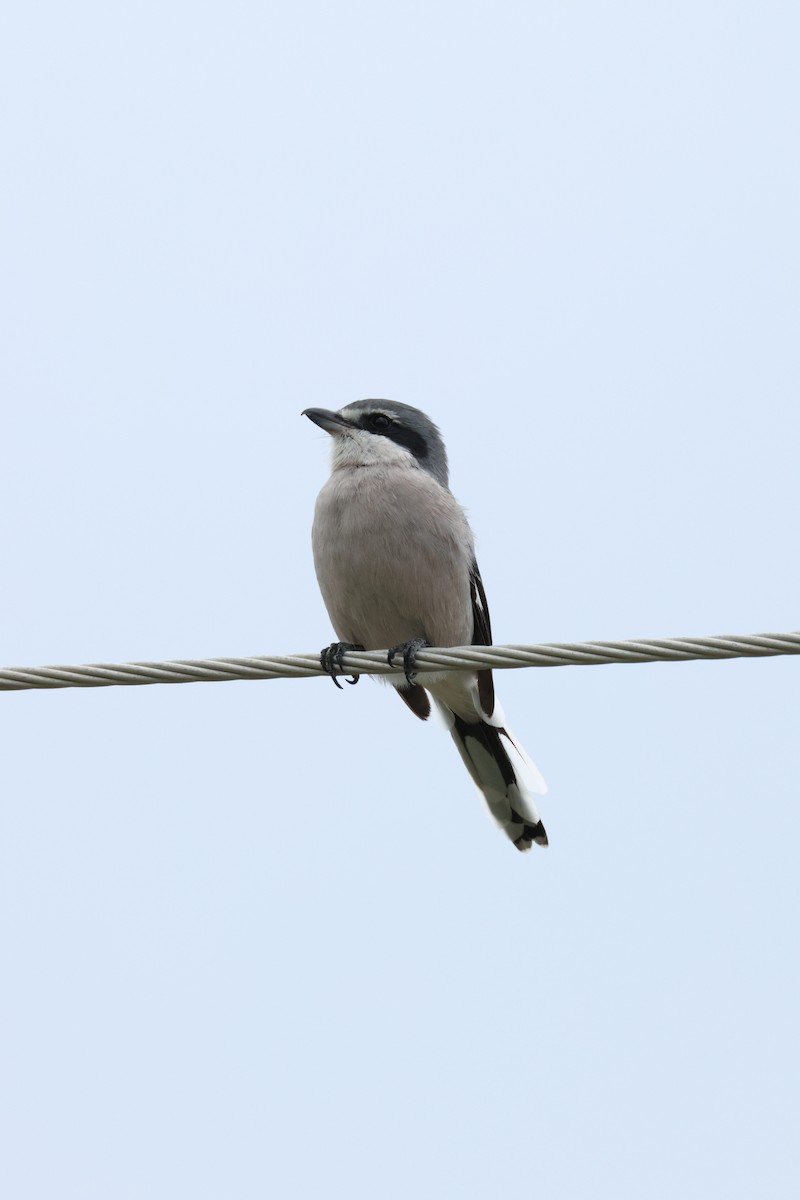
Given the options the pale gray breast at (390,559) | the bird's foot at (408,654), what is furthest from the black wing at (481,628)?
the bird's foot at (408,654)

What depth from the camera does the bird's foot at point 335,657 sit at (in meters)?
6.02

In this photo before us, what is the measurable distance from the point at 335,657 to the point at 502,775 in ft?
6.83

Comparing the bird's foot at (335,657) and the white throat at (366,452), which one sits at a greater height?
the white throat at (366,452)

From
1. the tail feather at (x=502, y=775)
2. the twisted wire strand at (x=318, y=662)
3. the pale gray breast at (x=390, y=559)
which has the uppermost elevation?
the pale gray breast at (x=390, y=559)

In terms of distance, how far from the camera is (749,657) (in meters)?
5.02

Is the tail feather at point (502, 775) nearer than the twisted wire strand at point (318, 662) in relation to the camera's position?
No

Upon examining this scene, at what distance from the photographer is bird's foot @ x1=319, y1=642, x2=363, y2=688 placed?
6.02 meters

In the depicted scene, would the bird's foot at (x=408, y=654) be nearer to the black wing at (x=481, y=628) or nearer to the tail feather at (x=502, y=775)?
the black wing at (x=481, y=628)

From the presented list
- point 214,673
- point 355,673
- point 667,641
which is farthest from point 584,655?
point 355,673

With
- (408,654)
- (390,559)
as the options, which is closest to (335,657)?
(408,654)

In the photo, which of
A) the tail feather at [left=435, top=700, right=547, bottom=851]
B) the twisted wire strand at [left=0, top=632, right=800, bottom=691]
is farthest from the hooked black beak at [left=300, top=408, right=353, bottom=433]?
the twisted wire strand at [left=0, top=632, right=800, bottom=691]

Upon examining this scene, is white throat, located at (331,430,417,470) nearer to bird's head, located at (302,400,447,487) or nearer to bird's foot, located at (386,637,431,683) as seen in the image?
bird's head, located at (302,400,447,487)

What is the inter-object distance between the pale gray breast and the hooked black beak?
1.36ft

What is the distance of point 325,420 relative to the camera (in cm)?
793
